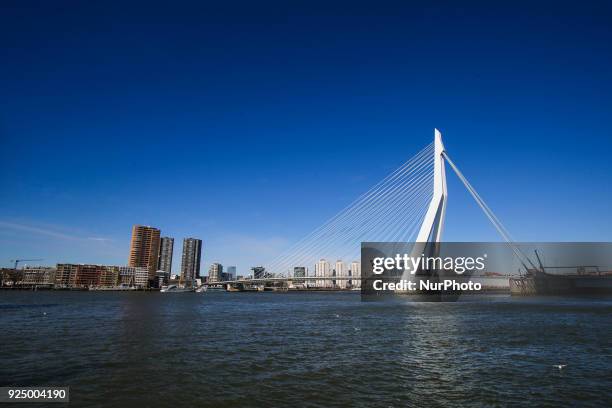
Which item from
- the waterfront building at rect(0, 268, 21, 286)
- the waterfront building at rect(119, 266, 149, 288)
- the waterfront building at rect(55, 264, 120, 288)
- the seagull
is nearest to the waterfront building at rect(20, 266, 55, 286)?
the waterfront building at rect(0, 268, 21, 286)

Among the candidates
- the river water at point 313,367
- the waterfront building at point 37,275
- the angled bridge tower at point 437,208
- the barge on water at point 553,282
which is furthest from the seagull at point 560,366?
the waterfront building at point 37,275

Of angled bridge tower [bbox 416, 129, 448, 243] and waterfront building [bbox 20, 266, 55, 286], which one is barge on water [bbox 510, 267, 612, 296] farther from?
waterfront building [bbox 20, 266, 55, 286]

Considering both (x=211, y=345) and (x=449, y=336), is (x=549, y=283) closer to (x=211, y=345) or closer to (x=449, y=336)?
(x=449, y=336)

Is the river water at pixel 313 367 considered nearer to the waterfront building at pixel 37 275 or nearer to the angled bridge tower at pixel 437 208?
the angled bridge tower at pixel 437 208

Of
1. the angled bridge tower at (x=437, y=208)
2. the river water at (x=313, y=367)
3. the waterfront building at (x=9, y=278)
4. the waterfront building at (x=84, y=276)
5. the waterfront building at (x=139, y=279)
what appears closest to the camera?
the river water at (x=313, y=367)

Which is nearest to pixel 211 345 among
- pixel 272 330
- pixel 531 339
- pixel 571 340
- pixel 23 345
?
pixel 272 330

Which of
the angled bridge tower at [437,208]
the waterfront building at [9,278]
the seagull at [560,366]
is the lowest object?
the waterfront building at [9,278]

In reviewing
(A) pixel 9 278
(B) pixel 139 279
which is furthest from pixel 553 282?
(A) pixel 9 278

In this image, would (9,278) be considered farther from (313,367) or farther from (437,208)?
(313,367)

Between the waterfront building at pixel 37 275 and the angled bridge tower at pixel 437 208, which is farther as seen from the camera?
the waterfront building at pixel 37 275

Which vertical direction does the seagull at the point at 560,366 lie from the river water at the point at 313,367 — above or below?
above

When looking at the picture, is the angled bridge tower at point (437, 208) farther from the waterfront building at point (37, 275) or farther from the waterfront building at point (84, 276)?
the waterfront building at point (37, 275)

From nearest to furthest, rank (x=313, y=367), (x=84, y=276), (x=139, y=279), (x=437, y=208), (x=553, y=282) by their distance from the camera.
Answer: (x=313, y=367)
(x=437, y=208)
(x=553, y=282)
(x=84, y=276)
(x=139, y=279)

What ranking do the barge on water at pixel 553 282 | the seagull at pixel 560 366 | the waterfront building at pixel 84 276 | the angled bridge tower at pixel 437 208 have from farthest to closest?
the waterfront building at pixel 84 276, the barge on water at pixel 553 282, the angled bridge tower at pixel 437 208, the seagull at pixel 560 366
